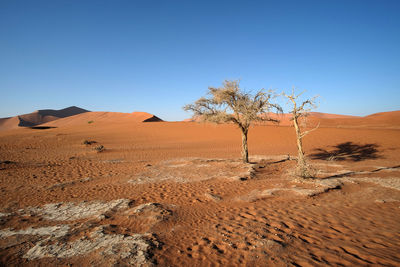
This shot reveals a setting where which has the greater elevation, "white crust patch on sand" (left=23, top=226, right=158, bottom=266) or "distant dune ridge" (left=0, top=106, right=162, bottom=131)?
"distant dune ridge" (left=0, top=106, right=162, bottom=131)

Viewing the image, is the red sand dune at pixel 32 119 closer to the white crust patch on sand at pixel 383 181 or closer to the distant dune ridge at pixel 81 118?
the distant dune ridge at pixel 81 118

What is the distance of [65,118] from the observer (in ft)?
220

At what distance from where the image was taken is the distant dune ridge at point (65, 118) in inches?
2186

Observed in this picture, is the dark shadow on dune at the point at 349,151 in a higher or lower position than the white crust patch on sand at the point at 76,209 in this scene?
higher

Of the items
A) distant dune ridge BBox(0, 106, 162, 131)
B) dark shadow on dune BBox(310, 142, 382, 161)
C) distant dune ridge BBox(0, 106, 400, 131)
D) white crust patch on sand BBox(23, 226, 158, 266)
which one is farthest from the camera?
distant dune ridge BBox(0, 106, 162, 131)

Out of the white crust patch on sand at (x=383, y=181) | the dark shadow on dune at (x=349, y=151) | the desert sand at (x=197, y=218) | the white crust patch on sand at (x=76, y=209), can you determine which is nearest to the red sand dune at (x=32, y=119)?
the desert sand at (x=197, y=218)

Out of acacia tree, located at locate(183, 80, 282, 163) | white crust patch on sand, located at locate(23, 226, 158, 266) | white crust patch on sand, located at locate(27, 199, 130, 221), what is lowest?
white crust patch on sand, located at locate(27, 199, 130, 221)

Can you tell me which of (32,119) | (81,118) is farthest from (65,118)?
(32,119)

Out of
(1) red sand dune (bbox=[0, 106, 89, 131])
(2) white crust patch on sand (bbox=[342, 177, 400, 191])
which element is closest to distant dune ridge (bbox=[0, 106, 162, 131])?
(1) red sand dune (bbox=[0, 106, 89, 131])

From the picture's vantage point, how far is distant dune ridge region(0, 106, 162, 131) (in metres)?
55.5

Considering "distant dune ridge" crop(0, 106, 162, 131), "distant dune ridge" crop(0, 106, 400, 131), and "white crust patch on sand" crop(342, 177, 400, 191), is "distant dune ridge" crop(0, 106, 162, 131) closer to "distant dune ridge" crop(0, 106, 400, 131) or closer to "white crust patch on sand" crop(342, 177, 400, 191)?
"distant dune ridge" crop(0, 106, 400, 131)

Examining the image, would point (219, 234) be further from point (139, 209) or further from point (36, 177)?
point (36, 177)

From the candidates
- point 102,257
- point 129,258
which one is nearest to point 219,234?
point 129,258

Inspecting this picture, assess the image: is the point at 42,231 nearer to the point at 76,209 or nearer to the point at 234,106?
the point at 76,209
